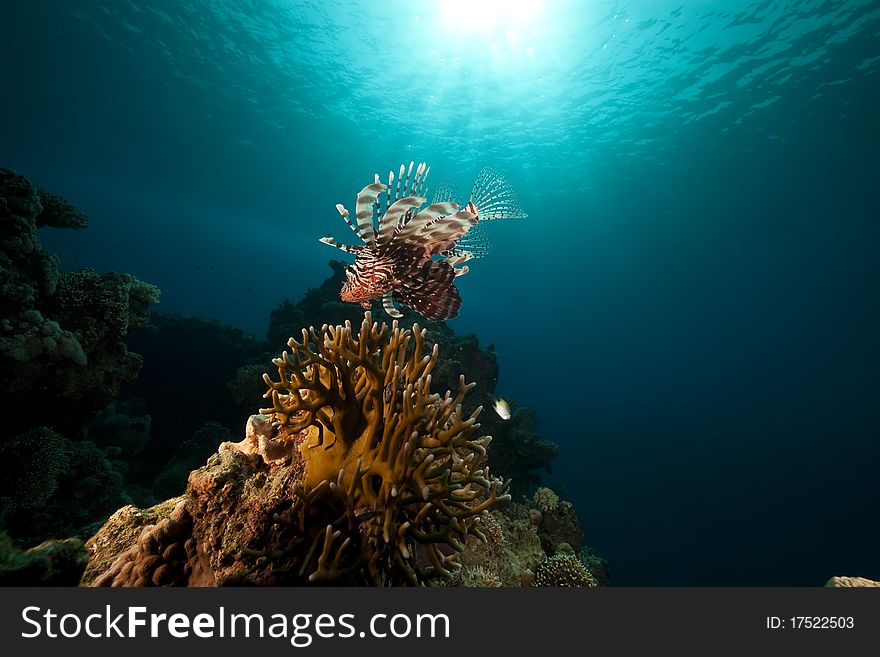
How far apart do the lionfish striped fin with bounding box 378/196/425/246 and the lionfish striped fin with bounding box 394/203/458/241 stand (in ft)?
0.26

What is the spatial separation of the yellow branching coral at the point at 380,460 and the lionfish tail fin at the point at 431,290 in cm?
185

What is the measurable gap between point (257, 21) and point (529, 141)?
20.8 meters

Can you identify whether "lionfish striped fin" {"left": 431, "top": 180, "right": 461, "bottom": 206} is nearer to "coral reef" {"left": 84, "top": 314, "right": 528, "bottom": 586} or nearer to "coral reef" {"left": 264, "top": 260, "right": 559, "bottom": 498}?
"coral reef" {"left": 84, "top": 314, "right": 528, "bottom": 586}

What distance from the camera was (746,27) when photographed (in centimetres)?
1847

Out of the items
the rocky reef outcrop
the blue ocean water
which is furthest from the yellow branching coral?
the blue ocean water

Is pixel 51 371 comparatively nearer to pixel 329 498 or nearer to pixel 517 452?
pixel 329 498

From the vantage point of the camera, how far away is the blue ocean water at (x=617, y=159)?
68.5 feet

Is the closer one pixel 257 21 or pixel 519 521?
pixel 519 521

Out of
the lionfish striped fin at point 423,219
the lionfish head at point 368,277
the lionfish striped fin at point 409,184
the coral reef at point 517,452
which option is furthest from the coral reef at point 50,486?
the coral reef at point 517,452

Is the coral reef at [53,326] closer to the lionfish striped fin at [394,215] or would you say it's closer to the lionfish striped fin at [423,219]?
the lionfish striped fin at [394,215]

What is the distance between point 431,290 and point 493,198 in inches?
54.9

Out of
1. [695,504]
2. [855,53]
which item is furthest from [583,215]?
[695,504]

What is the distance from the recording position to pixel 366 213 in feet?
13.2

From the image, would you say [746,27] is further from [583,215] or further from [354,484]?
[583,215]
